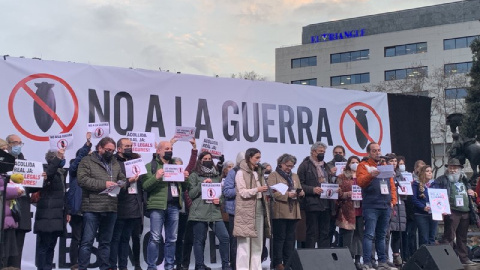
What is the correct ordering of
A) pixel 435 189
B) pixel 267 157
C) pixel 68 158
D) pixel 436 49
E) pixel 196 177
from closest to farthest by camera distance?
pixel 196 177
pixel 68 158
pixel 435 189
pixel 267 157
pixel 436 49

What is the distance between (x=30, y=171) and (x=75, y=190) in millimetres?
744

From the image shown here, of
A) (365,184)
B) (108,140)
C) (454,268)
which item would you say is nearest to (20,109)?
(108,140)

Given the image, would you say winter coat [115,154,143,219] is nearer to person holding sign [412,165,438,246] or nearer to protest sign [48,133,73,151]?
protest sign [48,133,73,151]

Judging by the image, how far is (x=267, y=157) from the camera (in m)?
11.6

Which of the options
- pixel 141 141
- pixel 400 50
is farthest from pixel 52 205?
pixel 400 50

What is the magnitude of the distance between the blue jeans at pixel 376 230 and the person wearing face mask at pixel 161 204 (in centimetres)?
275

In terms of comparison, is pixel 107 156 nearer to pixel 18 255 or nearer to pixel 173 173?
pixel 173 173

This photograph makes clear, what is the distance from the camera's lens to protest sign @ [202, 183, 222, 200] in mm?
8906

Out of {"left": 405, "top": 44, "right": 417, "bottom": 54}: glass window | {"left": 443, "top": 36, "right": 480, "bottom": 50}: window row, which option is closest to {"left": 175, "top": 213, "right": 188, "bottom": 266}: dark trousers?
{"left": 443, "top": 36, "right": 480, "bottom": 50}: window row

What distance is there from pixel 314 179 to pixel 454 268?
8.20 feet

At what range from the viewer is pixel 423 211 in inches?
424

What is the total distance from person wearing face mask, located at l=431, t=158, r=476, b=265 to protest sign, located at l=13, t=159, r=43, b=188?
6275mm

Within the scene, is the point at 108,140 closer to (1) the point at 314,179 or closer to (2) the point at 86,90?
(2) the point at 86,90

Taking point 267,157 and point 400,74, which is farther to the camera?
point 400,74
